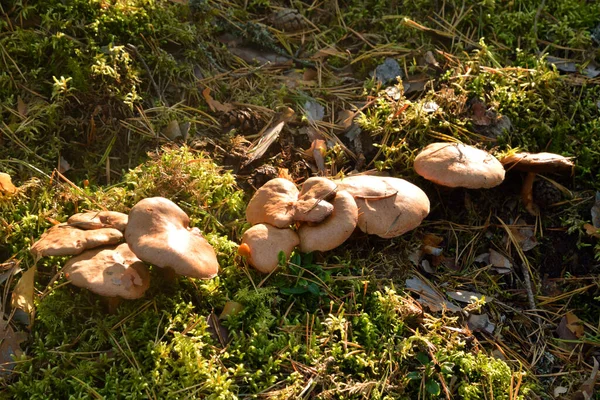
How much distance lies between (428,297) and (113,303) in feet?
6.05

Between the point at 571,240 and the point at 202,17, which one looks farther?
the point at 202,17

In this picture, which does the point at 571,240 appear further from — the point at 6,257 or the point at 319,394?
the point at 6,257

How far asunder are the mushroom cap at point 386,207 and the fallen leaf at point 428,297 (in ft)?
1.09

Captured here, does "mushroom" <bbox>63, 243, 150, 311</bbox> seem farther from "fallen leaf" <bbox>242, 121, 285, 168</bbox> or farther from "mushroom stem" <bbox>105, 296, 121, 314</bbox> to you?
"fallen leaf" <bbox>242, 121, 285, 168</bbox>

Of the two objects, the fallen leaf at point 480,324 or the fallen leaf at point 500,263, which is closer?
the fallen leaf at point 480,324

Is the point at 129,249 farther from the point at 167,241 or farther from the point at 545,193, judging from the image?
the point at 545,193

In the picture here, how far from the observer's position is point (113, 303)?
318 cm

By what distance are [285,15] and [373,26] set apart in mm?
790

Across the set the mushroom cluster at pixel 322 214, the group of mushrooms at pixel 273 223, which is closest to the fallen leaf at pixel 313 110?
the group of mushrooms at pixel 273 223

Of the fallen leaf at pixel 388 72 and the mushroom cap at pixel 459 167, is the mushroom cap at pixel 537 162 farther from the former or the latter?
the fallen leaf at pixel 388 72

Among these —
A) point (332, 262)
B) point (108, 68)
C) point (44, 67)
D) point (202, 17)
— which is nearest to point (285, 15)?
point (202, 17)

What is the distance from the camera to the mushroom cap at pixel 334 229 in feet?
11.2

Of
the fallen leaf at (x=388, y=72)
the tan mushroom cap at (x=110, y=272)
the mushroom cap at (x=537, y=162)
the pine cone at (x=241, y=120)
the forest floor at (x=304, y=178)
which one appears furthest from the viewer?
the fallen leaf at (x=388, y=72)

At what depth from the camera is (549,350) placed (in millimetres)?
3586
